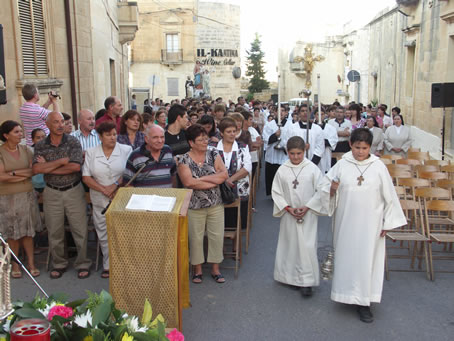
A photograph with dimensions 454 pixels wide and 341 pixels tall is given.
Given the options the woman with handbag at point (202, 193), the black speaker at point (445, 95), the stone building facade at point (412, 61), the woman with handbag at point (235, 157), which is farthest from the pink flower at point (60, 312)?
the stone building facade at point (412, 61)

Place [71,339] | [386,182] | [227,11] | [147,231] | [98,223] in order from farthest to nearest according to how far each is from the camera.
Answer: [227,11] < [98,223] < [386,182] < [147,231] < [71,339]

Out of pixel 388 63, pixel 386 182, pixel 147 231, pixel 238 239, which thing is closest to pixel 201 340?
pixel 147 231

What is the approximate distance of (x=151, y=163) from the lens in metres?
5.45

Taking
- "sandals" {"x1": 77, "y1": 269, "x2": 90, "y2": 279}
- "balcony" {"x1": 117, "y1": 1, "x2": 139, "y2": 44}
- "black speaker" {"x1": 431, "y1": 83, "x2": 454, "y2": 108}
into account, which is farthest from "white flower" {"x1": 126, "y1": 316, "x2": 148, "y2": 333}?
"balcony" {"x1": 117, "y1": 1, "x2": 139, "y2": 44}

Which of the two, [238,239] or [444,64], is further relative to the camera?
[444,64]

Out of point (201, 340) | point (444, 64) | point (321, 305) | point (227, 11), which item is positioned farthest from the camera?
point (227, 11)

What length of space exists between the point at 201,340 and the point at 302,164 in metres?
2.11

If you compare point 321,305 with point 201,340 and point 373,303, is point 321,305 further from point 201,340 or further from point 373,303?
point 201,340

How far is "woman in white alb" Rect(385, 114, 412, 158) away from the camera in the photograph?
10.4 meters

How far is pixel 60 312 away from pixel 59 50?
362 inches

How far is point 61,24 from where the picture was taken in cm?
1108

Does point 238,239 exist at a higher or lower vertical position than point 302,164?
lower

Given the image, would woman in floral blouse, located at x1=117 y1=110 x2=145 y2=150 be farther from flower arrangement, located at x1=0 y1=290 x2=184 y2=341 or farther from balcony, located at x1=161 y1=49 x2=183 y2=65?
balcony, located at x1=161 y1=49 x2=183 y2=65

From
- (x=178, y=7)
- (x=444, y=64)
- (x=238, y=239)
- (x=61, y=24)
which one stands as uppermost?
(x=178, y=7)
